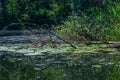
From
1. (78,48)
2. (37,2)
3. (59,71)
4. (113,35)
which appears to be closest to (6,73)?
(59,71)

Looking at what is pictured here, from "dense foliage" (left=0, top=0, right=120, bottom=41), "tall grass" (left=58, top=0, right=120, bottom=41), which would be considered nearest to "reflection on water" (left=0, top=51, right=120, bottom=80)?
"tall grass" (left=58, top=0, right=120, bottom=41)

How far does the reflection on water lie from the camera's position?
33.8 feet

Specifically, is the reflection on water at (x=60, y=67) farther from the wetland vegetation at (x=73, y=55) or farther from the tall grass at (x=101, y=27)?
the tall grass at (x=101, y=27)

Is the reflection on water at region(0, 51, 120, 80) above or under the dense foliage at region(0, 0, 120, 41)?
above

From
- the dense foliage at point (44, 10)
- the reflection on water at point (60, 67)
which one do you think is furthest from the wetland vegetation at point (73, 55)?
the dense foliage at point (44, 10)

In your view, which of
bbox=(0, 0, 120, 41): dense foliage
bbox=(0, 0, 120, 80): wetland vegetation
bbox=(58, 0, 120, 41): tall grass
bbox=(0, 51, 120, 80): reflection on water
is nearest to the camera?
bbox=(0, 51, 120, 80): reflection on water

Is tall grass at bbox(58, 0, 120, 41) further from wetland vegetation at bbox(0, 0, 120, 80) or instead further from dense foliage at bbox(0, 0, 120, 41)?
dense foliage at bbox(0, 0, 120, 41)

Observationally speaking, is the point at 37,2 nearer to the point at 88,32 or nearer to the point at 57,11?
the point at 57,11

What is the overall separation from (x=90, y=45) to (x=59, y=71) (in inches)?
148

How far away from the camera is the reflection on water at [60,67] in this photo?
10297 mm

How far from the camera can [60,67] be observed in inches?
456

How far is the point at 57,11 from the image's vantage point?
42.7m

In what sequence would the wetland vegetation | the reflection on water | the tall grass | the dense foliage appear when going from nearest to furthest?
the reflection on water
the wetland vegetation
the tall grass
the dense foliage

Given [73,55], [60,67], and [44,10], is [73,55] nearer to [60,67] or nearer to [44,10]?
[60,67]
